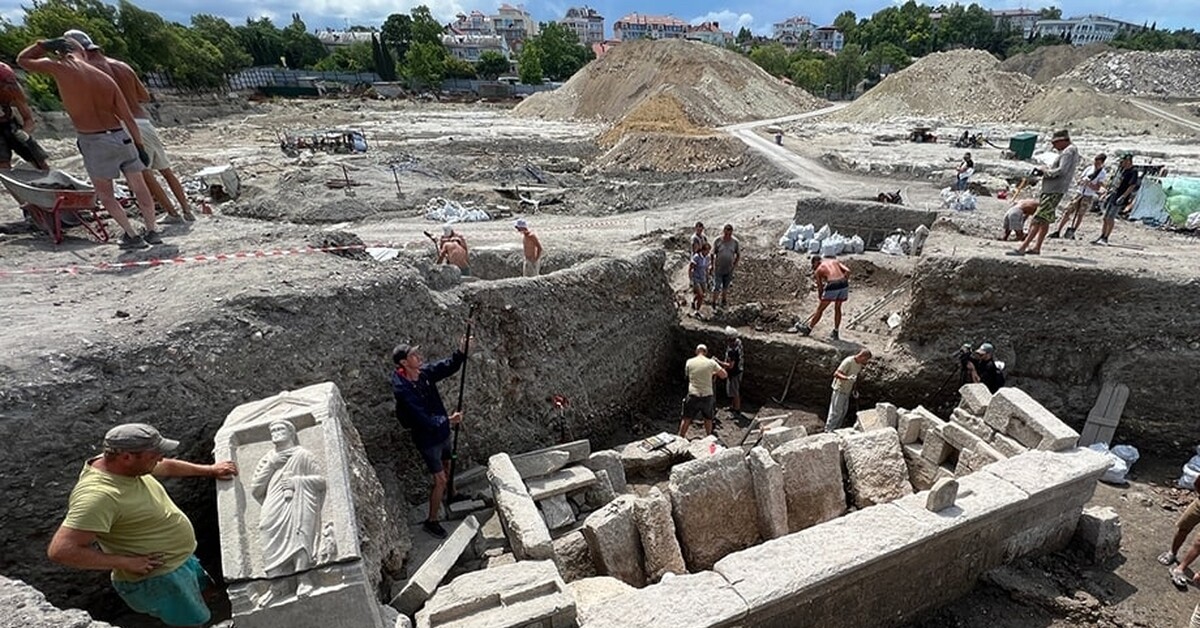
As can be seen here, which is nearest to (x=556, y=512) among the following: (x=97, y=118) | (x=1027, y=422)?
(x=1027, y=422)

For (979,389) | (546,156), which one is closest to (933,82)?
(546,156)

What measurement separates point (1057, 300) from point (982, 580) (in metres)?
4.62

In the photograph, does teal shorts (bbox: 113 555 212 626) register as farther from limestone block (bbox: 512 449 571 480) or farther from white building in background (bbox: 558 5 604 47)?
white building in background (bbox: 558 5 604 47)

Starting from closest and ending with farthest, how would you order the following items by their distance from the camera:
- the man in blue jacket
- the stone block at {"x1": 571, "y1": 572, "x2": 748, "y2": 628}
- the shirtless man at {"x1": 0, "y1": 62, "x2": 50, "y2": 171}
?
1. the stone block at {"x1": 571, "y1": 572, "x2": 748, "y2": 628}
2. the man in blue jacket
3. the shirtless man at {"x1": 0, "y1": 62, "x2": 50, "y2": 171}

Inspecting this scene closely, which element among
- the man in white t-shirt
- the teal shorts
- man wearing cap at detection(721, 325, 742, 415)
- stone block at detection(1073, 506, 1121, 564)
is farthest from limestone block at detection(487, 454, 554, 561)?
the man in white t-shirt

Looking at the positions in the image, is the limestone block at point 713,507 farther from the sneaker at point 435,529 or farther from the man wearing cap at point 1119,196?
the man wearing cap at point 1119,196

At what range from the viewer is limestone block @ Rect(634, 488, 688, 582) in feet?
17.2

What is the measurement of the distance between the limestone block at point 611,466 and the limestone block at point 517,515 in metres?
1.20

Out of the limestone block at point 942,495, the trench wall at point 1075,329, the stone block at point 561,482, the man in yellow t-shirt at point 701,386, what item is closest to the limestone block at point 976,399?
the trench wall at point 1075,329

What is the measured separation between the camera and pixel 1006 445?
595 cm

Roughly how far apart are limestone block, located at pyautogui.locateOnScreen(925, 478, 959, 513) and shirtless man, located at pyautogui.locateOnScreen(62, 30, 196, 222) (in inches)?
356

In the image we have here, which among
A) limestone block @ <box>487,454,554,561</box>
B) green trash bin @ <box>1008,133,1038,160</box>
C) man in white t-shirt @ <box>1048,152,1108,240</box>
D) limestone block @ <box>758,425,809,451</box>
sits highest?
green trash bin @ <box>1008,133,1038,160</box>

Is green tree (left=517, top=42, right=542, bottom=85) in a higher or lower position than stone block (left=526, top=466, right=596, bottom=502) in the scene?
higher

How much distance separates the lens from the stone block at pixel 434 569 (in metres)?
4.21
